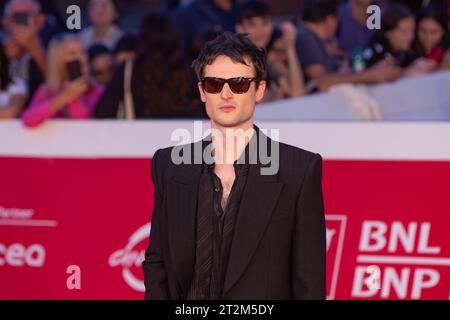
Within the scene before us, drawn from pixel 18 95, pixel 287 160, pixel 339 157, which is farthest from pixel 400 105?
pixel 287 160

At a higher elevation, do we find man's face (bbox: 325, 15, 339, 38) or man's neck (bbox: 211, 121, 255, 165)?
man's face (bbox: 325, 15, 339, 38)

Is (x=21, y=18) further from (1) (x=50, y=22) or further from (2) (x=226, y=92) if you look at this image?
(2) (x=226, y=92)

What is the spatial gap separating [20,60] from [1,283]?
159 cm

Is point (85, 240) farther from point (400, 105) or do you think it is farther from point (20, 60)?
point (400, 105)

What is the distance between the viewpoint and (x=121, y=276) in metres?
6.12

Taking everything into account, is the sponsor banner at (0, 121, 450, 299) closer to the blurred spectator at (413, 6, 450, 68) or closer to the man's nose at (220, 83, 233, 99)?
the blurred spectator at (413, 6, 450, 68)

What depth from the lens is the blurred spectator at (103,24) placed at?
6.69 meters

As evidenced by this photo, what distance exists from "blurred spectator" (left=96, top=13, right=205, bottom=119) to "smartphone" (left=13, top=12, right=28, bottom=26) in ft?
2.79

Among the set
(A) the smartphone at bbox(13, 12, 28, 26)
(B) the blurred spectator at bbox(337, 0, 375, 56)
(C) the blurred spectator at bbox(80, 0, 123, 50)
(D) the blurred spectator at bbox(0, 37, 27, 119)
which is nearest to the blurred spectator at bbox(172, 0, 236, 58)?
(C) the blurred spectator at bbox(80, 0, 123, 50)

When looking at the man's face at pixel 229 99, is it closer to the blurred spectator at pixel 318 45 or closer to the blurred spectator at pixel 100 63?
the blurred spectator at pixel 318 45

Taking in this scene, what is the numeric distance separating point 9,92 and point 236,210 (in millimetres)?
3732

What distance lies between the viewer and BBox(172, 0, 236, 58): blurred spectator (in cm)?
653

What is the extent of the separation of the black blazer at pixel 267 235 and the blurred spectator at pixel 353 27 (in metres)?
3.32
